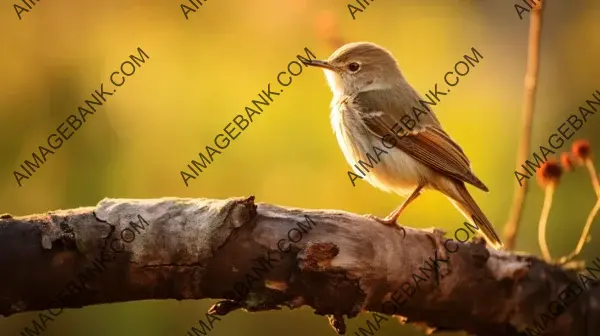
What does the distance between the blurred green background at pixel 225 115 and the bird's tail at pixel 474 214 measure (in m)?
0.18

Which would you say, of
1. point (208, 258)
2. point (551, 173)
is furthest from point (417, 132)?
point (208, 258)

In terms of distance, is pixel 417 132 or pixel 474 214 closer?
pixel 474 214

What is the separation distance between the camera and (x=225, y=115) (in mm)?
1785

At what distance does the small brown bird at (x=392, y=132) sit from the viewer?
1877 mm

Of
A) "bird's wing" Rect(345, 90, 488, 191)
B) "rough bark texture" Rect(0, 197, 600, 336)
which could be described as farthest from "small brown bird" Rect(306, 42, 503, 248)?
"rough bark texture" Rect(0, 197, 600, 336)

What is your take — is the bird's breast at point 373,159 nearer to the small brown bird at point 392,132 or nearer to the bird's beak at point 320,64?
the small brown bird at point 392,132

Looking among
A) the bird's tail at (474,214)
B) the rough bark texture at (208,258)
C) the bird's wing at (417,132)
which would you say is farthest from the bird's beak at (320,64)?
the rough bark texture at (208,258)

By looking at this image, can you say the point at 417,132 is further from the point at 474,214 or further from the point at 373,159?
the point at 474,214

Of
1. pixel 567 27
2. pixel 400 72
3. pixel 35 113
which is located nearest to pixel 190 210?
pixel 35 113

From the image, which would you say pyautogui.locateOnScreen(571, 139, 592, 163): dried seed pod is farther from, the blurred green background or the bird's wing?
the blurred green background

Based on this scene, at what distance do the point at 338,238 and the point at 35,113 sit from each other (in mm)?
825

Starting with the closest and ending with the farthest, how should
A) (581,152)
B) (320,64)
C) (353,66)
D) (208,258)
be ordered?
(208,258), (581,152), (320,64), (353,66)

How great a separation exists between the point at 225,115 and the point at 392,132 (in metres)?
0.47

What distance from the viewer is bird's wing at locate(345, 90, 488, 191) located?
6.16ft
